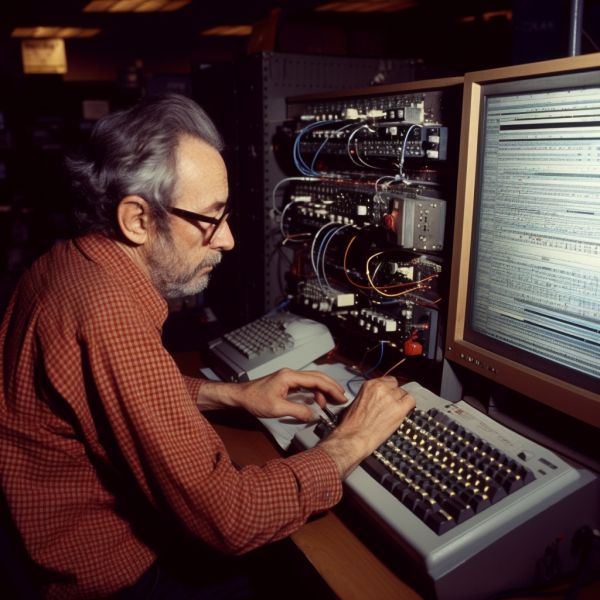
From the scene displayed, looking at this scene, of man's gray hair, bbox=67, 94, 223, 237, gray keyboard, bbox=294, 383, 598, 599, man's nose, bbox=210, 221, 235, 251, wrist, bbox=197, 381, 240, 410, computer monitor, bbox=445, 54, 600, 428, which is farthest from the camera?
wrist, bbox=197, 381, 240, 410

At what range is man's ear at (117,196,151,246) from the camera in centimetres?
105

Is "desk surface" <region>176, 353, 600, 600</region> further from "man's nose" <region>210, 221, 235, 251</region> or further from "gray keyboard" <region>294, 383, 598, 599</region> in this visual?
"man's nose" <region>210, 221, 235, 251</region>

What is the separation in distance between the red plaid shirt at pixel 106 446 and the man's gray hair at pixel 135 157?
10cm

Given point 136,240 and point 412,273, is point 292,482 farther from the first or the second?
point 412,273

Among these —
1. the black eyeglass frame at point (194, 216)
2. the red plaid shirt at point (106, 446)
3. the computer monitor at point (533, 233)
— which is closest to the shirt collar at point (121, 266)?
the red plaid shirt at point (106, 446)

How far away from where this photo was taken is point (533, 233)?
1.00m

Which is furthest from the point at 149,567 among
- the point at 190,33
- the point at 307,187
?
the point at 190,33

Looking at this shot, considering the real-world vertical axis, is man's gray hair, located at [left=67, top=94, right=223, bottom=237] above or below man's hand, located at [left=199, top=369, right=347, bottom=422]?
above

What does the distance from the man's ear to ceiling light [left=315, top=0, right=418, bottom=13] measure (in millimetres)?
6574

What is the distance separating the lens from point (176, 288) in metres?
1.20

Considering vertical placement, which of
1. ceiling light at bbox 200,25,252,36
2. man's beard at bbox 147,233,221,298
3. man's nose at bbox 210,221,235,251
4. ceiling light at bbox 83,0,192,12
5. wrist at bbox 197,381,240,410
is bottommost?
wrist at bbox 197,381,240,410

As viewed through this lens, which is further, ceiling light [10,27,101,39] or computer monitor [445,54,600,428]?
ceiling light [10,27,101,39]

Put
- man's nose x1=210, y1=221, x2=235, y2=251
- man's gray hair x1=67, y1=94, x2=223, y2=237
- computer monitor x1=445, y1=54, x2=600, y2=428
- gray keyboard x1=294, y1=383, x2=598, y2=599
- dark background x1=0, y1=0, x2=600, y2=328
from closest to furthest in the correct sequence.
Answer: gray keyboard x1=294, y1=383, x2=598, y2=599 → computer monitor x1=445, y1=54, x2=600, y2=428 → man's gray hair x1=67, y1=94, x2=223, y2=237 → man's nose x1=210, y1=221, x2=235, y2=251 → dark background x1=0, y1=0, x2=600, y2=328

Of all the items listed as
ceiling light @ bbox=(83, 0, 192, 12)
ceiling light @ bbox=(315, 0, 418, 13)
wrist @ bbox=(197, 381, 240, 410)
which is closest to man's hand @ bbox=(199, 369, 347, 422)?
wrist @ bbox=(197, 381, 240, 410)
